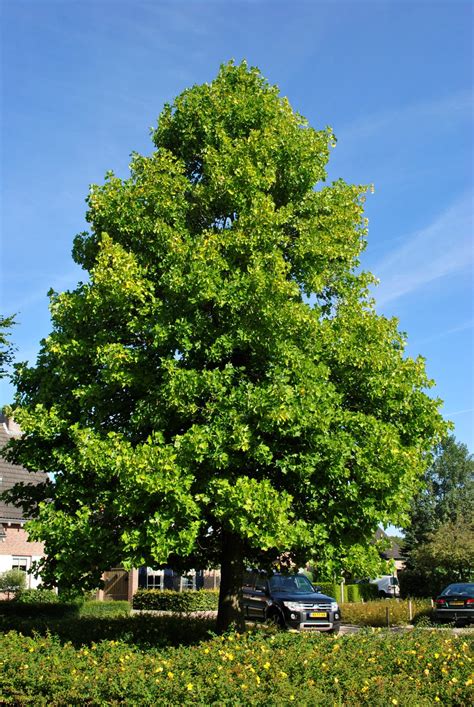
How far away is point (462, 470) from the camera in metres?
73.2

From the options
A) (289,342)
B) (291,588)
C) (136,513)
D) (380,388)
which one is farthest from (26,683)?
(291,588)

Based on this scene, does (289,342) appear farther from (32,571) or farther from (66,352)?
(32,571)

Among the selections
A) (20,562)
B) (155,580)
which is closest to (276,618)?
(20,562)

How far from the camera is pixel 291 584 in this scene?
2197 cm

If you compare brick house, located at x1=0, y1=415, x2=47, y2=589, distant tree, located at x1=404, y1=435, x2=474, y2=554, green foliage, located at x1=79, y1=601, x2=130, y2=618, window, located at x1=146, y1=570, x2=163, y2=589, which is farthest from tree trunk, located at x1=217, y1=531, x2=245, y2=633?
distant tree, located at x1=404, y1=435, x2=474, y2=554

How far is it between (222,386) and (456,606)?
56.9 ft

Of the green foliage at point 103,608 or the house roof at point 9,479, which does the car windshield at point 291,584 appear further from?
the house roof at point 9,479

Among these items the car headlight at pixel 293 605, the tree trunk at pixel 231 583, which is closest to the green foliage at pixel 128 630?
the tree trunk at pixel 231 583

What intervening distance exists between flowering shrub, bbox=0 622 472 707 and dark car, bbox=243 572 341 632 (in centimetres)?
934

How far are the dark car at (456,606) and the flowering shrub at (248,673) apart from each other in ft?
48.9

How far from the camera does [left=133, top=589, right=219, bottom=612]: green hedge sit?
109 ft

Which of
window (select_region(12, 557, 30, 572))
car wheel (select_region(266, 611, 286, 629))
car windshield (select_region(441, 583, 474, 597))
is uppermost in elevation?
window (select_region(12, 557, 30, 572))

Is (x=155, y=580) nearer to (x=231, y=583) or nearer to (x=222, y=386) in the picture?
(x=231, y=583)

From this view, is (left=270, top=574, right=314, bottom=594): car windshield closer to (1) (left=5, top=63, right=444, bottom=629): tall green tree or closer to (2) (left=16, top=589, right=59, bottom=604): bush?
(1) (left=5, top=63, right=444, bottom=629): tall green tree
